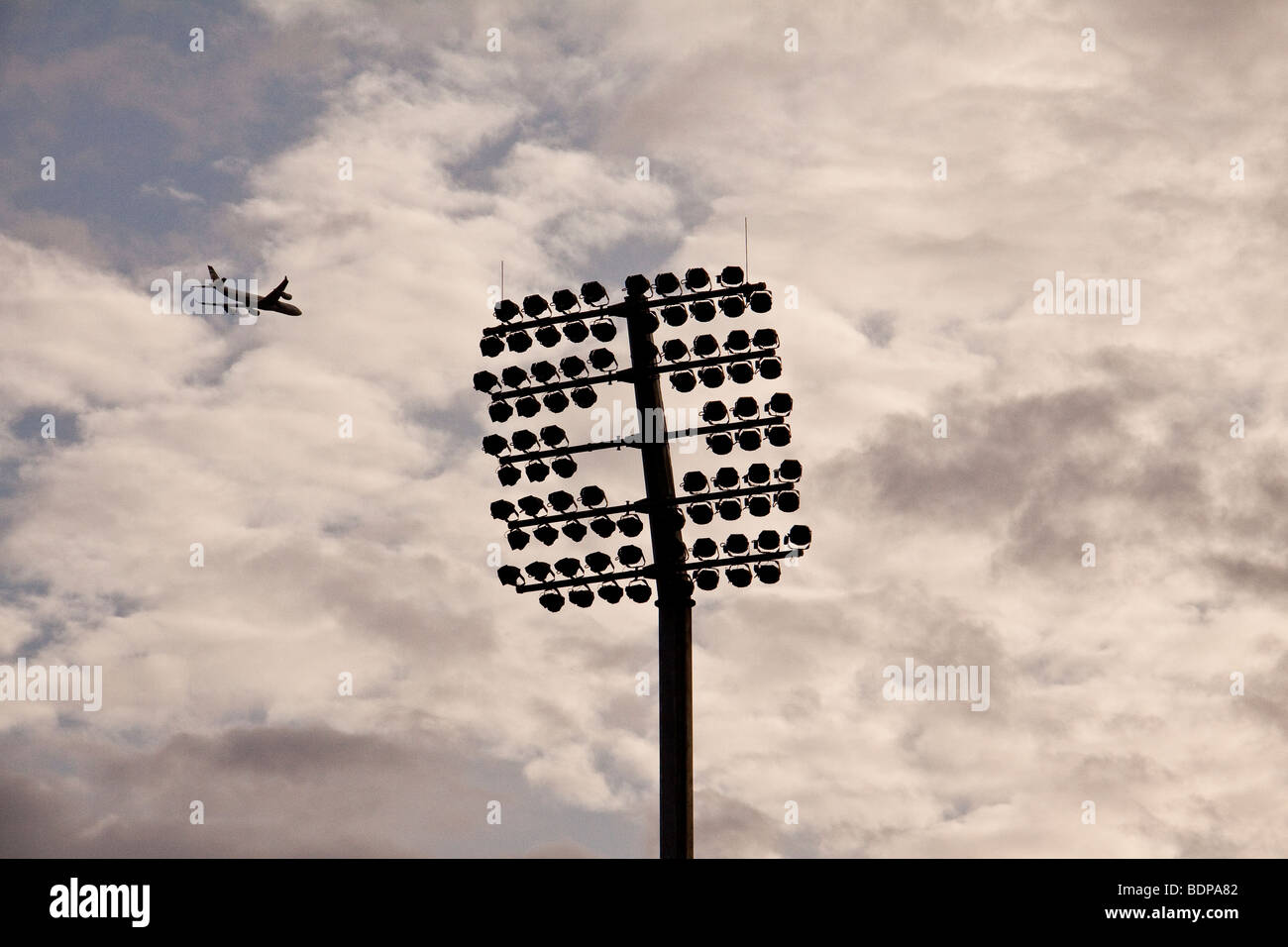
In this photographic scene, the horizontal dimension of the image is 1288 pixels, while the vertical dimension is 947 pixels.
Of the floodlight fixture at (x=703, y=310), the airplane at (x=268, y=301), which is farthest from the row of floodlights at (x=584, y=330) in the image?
the airplane at (x=268, y=301)

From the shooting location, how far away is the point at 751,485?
39.1 metres

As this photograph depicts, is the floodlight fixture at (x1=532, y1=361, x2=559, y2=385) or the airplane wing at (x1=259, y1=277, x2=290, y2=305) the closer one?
the floodlight fixture at (x1=532, y1=361, x2=559, y2=385)

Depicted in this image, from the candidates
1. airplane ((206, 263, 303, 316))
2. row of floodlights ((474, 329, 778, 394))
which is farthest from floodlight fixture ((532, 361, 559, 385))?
airplane ((206, 263, 303, 316))

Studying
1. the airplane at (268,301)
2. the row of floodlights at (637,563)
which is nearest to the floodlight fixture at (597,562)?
the row of floodlights at (637,563)

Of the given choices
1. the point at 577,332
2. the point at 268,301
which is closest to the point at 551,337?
the point at 577,332

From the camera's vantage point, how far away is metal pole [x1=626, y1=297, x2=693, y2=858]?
129 feet

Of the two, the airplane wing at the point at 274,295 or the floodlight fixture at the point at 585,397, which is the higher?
the airplane wing at the point at 274,295

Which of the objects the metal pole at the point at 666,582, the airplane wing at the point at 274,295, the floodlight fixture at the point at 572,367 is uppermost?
the airplane wing at the point at 274,295

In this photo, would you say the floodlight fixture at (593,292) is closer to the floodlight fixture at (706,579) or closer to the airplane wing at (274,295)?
the floodlight fixture at (706,579)

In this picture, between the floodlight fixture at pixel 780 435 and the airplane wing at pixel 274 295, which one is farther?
the airplane wing at pixel 274 295

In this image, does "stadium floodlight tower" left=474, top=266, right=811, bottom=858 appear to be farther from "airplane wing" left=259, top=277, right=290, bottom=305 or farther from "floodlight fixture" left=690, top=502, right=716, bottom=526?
"airplane wing" left=259, top=277, right=290, bottom=305

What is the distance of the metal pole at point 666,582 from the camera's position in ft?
129

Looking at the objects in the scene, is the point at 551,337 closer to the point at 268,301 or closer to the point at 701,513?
the point at 701,513
